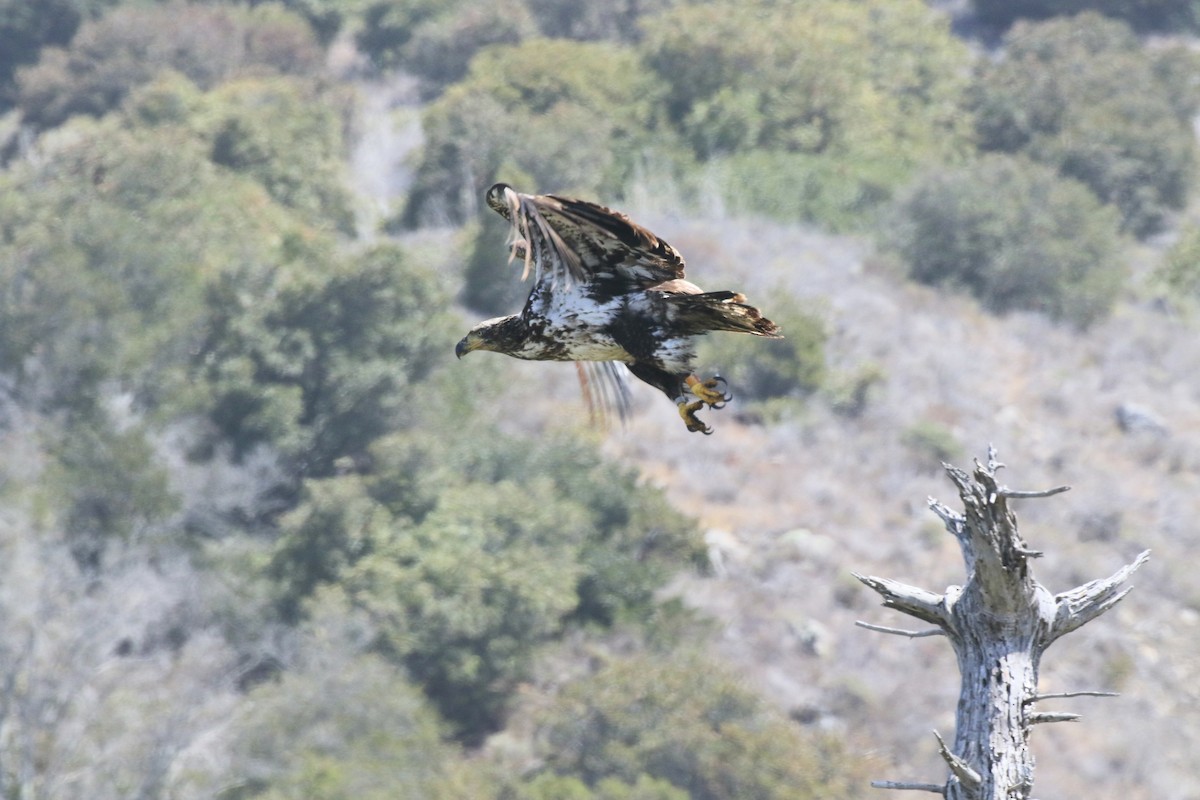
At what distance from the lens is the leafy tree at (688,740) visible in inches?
868

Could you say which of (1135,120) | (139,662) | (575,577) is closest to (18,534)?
(139,662)

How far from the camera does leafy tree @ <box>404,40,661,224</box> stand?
44.6 m

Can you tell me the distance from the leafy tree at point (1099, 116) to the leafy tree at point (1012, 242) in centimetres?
428

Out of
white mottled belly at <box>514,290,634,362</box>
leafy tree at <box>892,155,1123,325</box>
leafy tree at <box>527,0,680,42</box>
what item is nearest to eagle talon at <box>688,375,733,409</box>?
white mottled belly at <box>514,290,634,362</box>

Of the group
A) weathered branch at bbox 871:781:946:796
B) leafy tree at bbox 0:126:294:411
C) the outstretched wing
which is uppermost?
the outstretched wing

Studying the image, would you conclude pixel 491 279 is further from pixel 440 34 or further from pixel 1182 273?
pixel 440 34

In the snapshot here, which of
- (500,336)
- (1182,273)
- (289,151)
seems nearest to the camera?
(500,336)

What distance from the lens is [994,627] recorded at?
5.84 m

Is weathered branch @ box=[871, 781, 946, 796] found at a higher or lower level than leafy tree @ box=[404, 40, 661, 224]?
higher

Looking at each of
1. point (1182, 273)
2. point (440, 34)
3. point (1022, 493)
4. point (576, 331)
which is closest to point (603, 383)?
point (576, 331)

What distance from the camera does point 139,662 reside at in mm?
29406

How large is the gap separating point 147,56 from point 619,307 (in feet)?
184

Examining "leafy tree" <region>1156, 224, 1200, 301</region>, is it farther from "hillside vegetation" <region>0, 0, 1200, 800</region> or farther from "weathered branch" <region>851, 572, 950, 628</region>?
"weathered branch" <region>851, 572, 950, 628</region>

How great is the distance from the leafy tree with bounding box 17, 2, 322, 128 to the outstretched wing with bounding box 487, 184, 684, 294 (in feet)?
175
